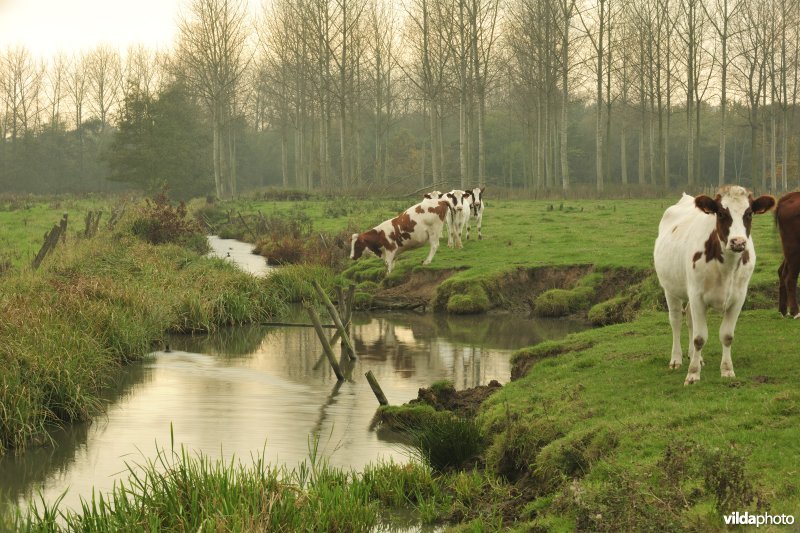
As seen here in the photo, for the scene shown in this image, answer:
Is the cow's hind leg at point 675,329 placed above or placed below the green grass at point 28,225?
below

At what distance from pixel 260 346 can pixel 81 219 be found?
25045mm

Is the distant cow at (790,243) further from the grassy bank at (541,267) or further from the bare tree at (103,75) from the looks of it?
the bare tree at (103,75)

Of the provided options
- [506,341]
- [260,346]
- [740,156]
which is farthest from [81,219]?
[740,156]

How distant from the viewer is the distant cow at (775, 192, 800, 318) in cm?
1315

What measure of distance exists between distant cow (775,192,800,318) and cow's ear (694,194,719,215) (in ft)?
13.7

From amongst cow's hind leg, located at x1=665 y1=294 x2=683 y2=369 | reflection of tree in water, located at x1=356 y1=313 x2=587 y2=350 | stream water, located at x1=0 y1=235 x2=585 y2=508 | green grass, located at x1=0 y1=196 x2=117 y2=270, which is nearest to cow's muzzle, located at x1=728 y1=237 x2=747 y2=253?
cow's hind leg, located at x1=665 y1=294 x2=683 y2=369

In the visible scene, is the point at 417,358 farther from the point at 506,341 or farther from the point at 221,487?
the point at 221,487

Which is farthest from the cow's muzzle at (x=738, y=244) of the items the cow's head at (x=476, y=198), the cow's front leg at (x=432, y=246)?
the cow's head at (x=476, y=198)

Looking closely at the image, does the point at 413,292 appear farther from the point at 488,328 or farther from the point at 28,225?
the point at 28,225

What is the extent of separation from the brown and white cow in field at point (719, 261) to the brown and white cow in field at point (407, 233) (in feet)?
53.4

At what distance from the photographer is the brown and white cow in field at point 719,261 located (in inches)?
372

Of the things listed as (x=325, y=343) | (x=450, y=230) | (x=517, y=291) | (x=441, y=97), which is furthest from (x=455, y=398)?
(x=441, y=97)

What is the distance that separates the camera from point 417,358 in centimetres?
1767

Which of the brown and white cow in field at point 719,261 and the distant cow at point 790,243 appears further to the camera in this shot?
the distant cow at point 790,243
